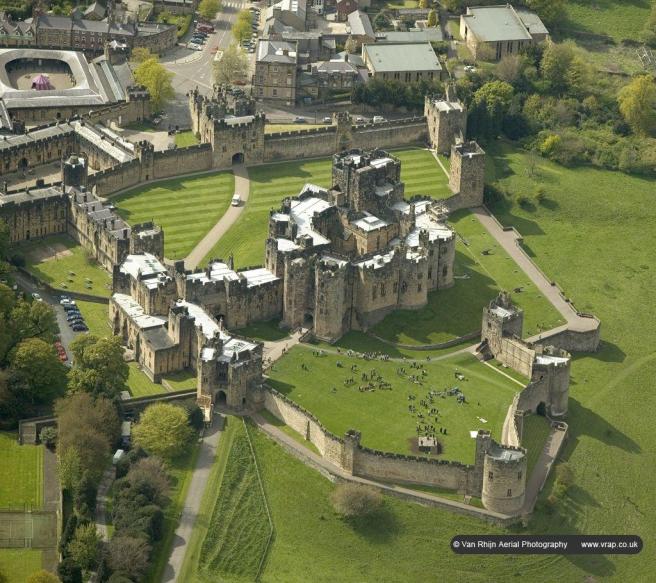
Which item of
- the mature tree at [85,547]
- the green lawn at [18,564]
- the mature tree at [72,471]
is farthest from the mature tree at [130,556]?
the mature tree at [72,471]

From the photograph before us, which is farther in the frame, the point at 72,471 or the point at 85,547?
the point at 72,471

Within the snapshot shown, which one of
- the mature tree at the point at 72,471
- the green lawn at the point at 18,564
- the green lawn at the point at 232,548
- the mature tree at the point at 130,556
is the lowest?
the green lawn at the point at 232,548

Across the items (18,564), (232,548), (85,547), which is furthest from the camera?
(232,548)

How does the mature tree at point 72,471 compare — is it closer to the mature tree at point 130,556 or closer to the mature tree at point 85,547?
the mature tree at point 85,547

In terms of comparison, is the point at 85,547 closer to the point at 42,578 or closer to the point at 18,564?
the point at 18,564

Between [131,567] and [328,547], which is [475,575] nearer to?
[328,547]

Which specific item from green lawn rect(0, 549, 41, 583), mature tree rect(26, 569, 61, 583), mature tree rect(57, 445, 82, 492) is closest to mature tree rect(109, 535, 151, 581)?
mature tree rect(26, 569, 61, 583)

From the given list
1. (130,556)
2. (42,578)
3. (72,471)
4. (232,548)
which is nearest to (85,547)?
(130,556)

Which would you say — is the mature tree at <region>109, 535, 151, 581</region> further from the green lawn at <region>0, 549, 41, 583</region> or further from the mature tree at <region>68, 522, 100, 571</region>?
the green lawn at <region>0, 549, 41, 583</region>
